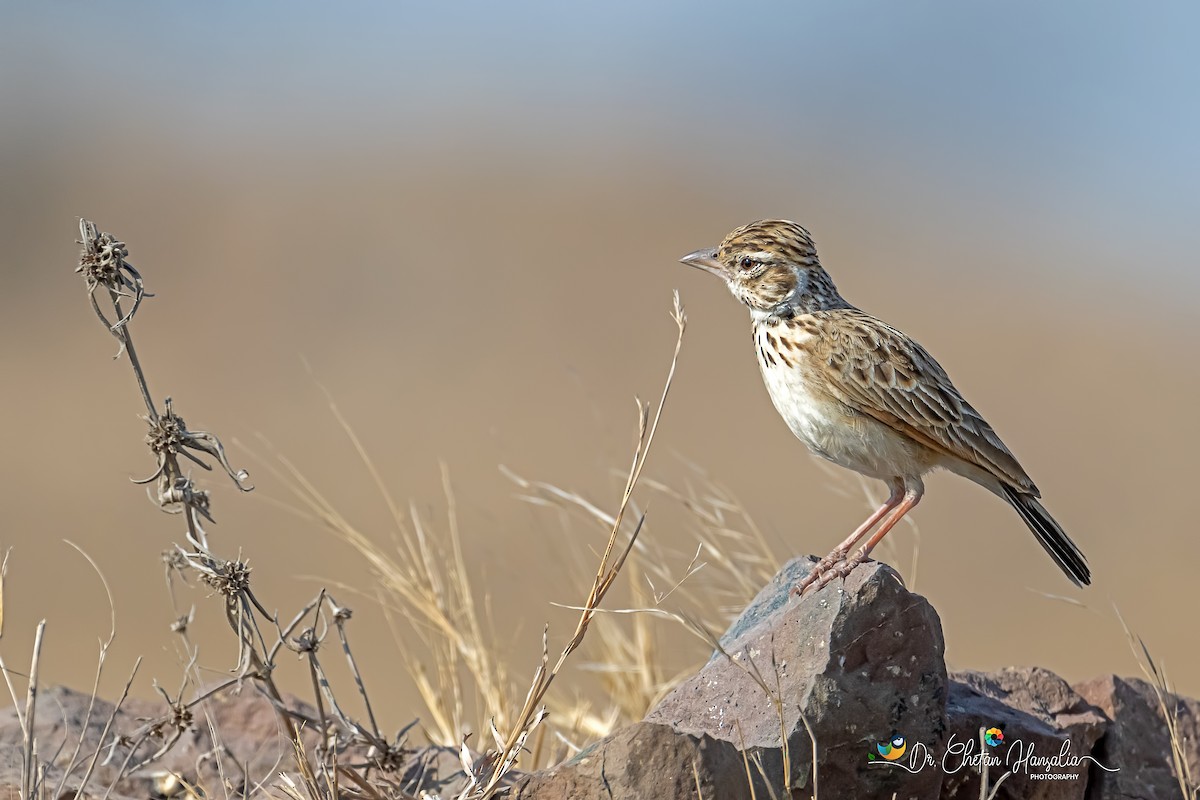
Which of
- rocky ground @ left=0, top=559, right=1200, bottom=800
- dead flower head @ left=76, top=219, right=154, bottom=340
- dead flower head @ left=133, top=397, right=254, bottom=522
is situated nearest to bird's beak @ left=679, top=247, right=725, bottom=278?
rocky ground @ left=0, top=559, right=1200, bottom=800

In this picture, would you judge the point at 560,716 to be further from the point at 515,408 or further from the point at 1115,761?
the point at 515,408

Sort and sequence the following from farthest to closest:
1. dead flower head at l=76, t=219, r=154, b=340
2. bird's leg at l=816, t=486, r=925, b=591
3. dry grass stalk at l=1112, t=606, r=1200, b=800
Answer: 1. bird's leg at l=816, t=486, r=925, b=591
2. dry grass stalk at l=1112, t=606, r=1200, b=800
3. dead flower head at l=76, t=219, r=154, b=340

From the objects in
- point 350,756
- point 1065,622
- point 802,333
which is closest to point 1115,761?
point 802,333

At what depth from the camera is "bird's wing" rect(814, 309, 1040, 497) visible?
4734 mm

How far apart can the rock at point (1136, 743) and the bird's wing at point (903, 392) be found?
80 centimetres

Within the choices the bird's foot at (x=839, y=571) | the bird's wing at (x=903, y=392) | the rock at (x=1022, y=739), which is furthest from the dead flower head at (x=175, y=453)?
the bird's wing at (x=903, y=392)

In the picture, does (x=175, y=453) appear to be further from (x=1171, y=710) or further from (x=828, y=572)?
(x=1171, y=710)

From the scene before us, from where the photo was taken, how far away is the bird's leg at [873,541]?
407 centimetres

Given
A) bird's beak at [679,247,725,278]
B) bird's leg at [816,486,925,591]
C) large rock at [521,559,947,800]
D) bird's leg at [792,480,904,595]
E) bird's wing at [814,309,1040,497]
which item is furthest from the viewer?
bird's beak at [679,247,725,278]

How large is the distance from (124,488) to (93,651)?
5138 mm

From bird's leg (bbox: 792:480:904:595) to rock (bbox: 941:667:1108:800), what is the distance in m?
0.54

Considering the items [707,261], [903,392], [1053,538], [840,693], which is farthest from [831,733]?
[707,261]

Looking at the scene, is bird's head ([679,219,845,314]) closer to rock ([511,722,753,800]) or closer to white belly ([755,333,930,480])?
white belly ([755,333,930,480])

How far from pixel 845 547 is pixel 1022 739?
30.4 inches
